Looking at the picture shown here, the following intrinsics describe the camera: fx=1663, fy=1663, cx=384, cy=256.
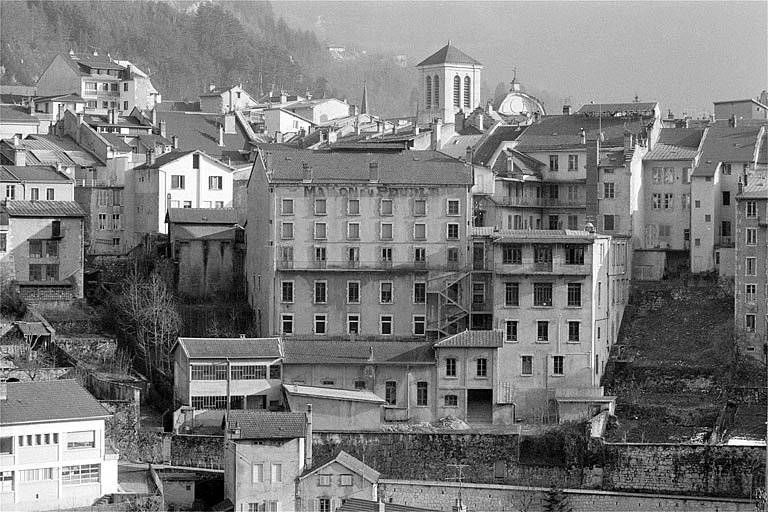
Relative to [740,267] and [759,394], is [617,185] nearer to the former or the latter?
[740,267]

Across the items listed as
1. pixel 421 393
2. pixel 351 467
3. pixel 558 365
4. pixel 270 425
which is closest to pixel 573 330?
pixel 558 365

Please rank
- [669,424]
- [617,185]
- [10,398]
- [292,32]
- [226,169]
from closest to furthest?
1. [10,398]
2. [669,424]
3. [617,185]
4. [226,169]
5. [292,32]

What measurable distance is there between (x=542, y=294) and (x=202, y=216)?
1679 centimetres

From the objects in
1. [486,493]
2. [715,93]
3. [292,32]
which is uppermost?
[292,32]

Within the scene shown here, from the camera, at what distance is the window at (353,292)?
2576 inches

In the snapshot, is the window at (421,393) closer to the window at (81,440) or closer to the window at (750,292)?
the window at (750,292)

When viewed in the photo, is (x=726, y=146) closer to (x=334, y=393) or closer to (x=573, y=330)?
(x=573, y=330)

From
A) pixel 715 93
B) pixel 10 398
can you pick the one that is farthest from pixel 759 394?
pixel 715 93

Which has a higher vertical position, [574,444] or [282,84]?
[282,84]

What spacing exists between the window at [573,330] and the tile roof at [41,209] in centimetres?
2099

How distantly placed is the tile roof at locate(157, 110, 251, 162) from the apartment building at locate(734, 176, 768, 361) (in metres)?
31.6

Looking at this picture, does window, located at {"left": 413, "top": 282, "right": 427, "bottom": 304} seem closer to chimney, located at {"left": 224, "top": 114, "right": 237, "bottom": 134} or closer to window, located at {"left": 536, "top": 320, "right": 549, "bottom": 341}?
window, located at {"left": 536, "top": 320, "right": 549, "bottom": 341}

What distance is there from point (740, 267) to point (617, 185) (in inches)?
356

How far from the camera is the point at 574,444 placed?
5797cm
